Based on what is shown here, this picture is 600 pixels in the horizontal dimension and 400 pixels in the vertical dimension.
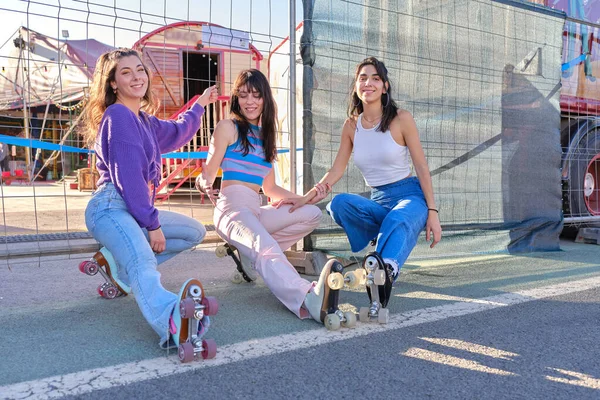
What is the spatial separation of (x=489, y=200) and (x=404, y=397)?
10.1ft

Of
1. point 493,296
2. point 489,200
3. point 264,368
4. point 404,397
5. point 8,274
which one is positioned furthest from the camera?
point 489,200

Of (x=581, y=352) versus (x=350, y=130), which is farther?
(x=350, y=130)

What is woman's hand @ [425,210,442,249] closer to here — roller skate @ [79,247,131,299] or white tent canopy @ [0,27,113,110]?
roller skate @ [79,247,131,299]

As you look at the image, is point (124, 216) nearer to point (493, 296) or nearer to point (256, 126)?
point (256, 126)

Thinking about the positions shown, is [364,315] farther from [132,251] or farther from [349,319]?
[132,251]

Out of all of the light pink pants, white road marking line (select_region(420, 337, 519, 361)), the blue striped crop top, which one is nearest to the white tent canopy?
Answer: the blue striped crop top

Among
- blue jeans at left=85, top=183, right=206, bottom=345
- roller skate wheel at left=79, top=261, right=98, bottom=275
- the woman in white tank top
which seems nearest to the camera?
blue jeans at left=85, top=183, right=206, bottom=345

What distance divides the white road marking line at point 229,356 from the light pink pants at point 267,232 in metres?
0.23

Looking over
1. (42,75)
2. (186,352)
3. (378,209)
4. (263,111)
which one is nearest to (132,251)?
(186,352)

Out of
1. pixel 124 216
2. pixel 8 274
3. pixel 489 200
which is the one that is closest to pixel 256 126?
pixel 124 216

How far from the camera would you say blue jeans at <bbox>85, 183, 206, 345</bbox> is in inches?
76.7

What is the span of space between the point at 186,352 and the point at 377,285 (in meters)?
0.94

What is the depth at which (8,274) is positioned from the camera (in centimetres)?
351

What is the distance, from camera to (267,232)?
2.68 metres
